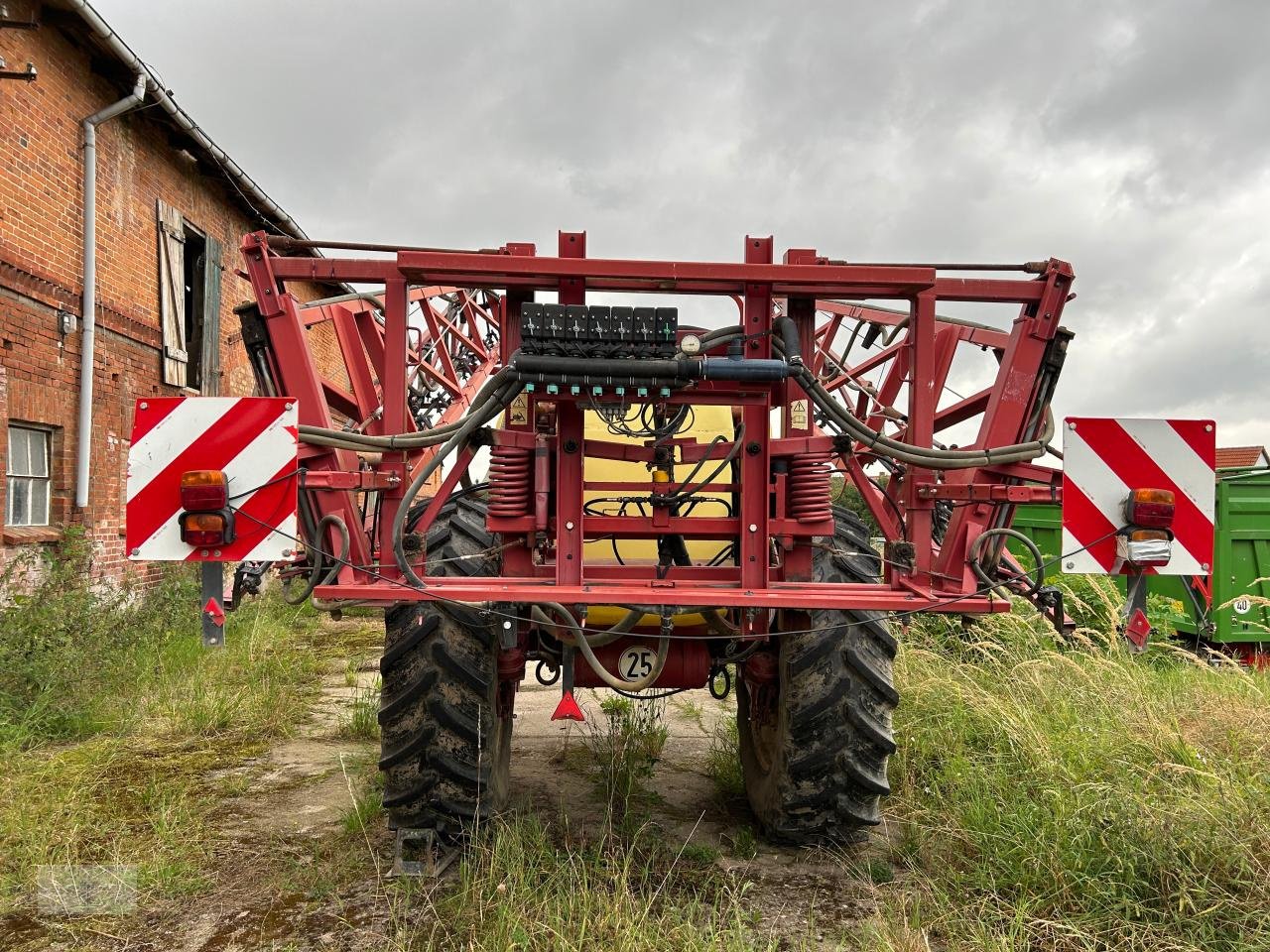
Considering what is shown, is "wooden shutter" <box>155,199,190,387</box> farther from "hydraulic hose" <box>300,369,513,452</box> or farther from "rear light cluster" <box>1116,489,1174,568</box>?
"rear light cluster" <box>1116,489,1174,568</box>

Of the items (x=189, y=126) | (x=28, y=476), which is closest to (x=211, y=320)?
(x=189, y=126)

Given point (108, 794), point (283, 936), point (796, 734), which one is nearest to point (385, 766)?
point (283, 936)

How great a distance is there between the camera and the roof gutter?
7.26 meters

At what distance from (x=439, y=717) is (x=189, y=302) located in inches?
391

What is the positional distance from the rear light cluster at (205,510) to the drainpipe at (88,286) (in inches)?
244

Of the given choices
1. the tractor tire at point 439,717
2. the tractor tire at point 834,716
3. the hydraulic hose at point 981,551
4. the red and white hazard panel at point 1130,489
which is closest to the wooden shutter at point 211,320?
the tractor tire at point 439,717

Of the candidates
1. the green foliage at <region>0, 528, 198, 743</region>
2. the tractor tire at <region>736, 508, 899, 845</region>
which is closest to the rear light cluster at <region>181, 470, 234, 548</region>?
the tractor tire at <region>736, 508, 899, 845</region>

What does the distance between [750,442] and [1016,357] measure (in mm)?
949

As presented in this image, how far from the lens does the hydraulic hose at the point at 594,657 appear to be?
8.37ft

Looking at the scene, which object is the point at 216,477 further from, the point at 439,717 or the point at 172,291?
the point at 172,291

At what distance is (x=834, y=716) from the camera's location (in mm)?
3045

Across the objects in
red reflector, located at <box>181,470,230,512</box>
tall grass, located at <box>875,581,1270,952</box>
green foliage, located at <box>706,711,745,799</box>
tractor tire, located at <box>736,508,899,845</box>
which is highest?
red reflector, located at <box>181,470,230,512</box>

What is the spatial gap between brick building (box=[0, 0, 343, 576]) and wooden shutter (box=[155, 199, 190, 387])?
2cm

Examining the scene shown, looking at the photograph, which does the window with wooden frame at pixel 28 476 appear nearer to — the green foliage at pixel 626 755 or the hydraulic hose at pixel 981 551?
the green foliage at pixel 626 755
